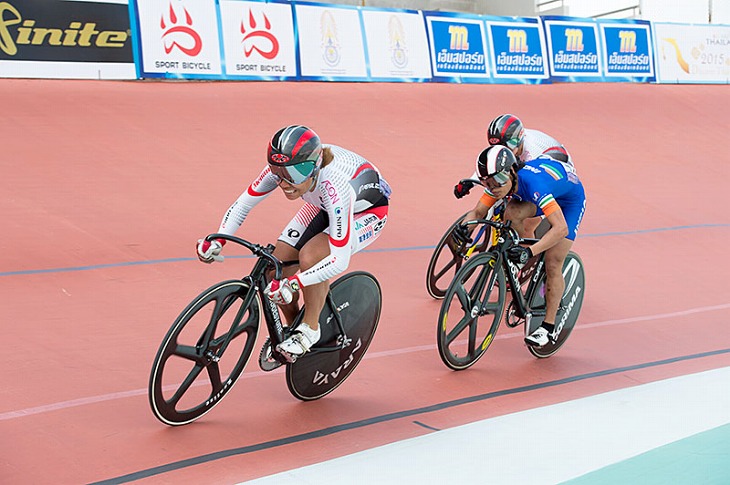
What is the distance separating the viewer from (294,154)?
353 centimetres

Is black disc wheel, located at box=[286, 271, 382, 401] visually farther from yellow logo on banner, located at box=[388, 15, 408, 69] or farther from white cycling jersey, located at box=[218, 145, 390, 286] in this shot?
yellow logo on banner, located at box=[388, 15, 408, 69]

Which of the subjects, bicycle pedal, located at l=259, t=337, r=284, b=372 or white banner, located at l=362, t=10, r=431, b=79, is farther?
white banner, located at l=362, t=10, r=431, b=79

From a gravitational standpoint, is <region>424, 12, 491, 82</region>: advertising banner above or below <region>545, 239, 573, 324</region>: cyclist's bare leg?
above

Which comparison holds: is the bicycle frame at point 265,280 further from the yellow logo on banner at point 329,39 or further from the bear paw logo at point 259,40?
the yellow logo on banner at point 329,39

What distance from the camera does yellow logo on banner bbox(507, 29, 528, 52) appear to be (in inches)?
597

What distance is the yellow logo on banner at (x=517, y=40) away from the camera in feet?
49.8

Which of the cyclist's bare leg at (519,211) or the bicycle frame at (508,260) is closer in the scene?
the bicycle frame at (508,260)

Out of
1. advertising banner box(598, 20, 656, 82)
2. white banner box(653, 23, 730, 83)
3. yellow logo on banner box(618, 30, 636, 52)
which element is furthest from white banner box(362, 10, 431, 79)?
white banner box(653, 23, 730, 83)

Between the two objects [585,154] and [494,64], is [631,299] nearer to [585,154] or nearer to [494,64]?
[585,154]

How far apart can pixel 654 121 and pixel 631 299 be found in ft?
29.9

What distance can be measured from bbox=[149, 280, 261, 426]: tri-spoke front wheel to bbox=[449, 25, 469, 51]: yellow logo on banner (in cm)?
1147

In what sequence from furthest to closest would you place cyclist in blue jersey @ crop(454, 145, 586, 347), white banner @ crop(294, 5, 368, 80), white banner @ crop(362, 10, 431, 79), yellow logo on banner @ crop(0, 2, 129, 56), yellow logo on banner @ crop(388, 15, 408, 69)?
yellow logo on banner @ crop(388, 15, 408, 69), white banner @ crop(362, 10, 431, 79), white banner @ crop(294, 5, 368, 80), yellow logo on banner @ crop(0, 2, 129, 56), cyclist in blue jersey @ crop(454, 145, 586, 347)

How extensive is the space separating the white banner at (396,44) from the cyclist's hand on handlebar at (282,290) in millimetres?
10465

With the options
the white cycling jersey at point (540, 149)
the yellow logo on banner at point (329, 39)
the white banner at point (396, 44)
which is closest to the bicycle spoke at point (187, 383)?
the white cycling jersey at point (540, 149)
